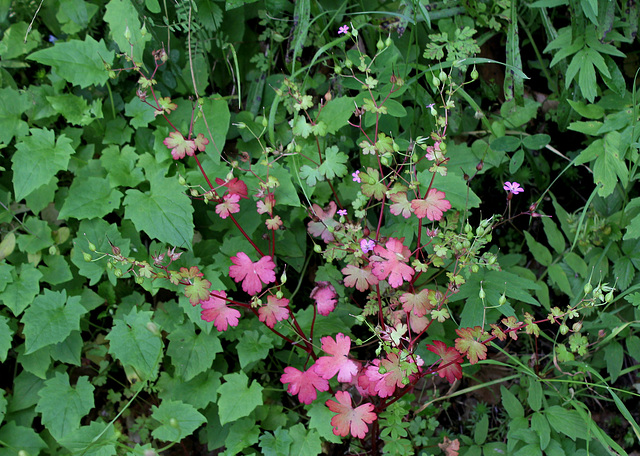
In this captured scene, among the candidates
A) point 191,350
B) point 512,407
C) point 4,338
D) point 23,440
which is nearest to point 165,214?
point 191,350

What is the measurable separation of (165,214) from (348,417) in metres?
0.87

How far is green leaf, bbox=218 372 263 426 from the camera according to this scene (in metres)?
1.58

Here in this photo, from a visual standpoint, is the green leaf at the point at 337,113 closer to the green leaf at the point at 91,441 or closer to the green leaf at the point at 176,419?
the green leaf at the point at 176,419

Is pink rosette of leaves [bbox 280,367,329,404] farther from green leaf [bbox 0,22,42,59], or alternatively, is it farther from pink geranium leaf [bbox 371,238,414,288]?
green leaf [bbox 0,22,42,59]

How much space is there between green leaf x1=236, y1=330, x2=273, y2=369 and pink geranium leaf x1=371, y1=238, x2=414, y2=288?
18.5 inches

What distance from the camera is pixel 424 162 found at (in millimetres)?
1886

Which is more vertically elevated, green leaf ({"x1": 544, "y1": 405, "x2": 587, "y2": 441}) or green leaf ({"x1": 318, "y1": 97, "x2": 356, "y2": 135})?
green leaf ({"x1": 318, "y1": 97, "x2": 356, "y2": 135})

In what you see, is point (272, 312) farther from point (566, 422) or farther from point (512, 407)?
point (566, 422)

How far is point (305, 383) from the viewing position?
154cm

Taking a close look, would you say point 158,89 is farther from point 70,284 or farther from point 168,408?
point 168,408

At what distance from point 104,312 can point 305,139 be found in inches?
39.2

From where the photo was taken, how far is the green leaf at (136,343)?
1.68 meters

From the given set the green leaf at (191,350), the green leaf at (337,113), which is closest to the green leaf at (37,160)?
the green leaf at (191,350)

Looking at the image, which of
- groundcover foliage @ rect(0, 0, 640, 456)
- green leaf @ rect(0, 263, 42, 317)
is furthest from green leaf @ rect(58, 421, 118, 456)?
green leaf @ rect(0, 263, 42, 317)
